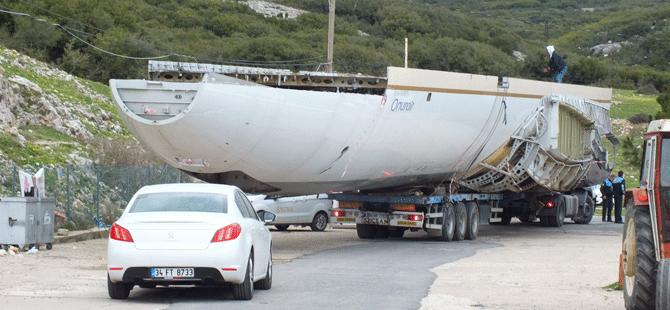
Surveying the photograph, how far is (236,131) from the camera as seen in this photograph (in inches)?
569

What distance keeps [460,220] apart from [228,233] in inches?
486

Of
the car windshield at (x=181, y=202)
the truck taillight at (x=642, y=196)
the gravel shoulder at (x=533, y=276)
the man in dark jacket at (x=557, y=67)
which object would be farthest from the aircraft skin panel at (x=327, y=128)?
the truck taillight at (x=642, y=196)

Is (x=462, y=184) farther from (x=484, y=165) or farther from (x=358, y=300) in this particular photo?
(x=358, y=300)

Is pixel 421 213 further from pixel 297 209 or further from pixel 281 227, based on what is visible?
pixel 281 227

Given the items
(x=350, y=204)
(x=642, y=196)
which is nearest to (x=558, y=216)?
(x=350, y=204)

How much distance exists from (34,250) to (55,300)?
19.9 ft

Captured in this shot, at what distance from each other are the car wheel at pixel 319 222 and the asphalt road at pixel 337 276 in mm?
3037

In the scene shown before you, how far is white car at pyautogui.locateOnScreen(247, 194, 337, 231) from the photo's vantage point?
22547mm

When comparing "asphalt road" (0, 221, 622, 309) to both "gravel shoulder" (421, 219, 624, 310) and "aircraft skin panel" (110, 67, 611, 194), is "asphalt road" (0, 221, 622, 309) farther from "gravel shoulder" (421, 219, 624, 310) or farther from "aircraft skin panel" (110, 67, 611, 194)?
"aircraft skin panel" (110, 67, 611, 194)

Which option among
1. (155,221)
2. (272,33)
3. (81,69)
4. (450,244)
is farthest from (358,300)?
(272,33)

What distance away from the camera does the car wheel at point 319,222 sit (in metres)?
24.5

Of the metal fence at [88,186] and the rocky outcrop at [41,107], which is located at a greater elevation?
the rocky outcrop at [41,107]

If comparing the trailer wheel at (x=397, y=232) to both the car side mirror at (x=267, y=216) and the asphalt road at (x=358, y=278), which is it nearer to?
the asphalt road at (x=358, y=278)

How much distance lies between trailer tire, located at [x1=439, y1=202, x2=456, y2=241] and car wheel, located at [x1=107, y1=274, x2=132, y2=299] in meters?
11.6
